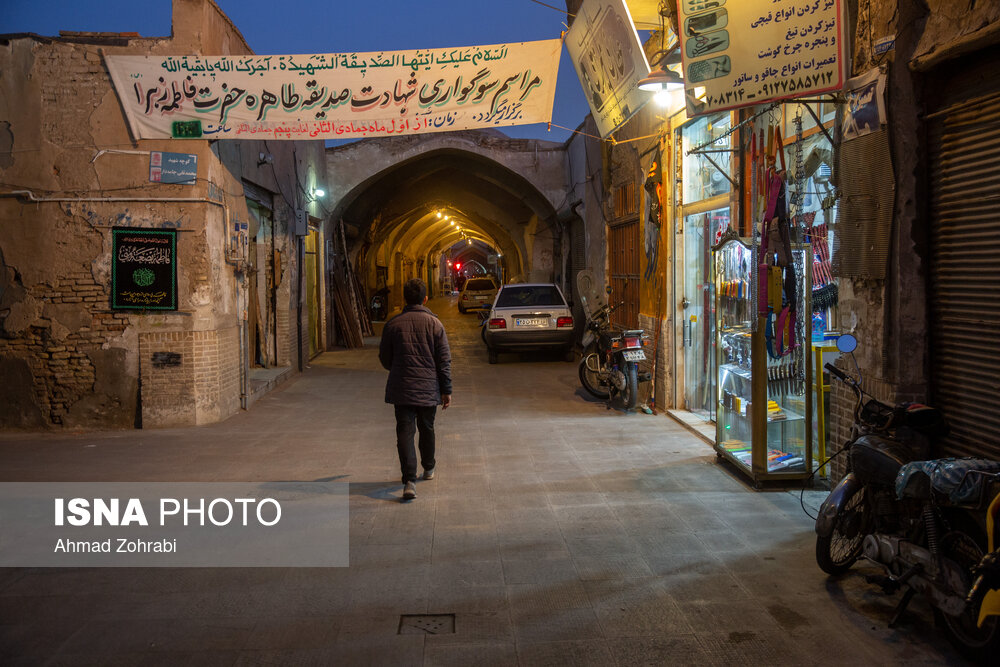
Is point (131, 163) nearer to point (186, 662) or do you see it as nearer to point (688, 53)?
point (688, 53)

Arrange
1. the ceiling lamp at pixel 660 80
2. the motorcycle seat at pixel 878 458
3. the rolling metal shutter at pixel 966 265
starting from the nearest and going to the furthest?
the motorcycle seat at pixel 878 458, the rolling metal shutter at pixel 966 265, the ceiling lamp at pixel 660 80

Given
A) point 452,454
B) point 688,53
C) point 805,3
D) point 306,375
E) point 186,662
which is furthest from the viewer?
point 306,375

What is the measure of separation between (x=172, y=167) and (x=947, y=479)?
26.7 ft

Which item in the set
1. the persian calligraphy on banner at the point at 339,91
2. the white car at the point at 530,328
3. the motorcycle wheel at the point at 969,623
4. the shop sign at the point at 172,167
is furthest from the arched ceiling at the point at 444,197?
the motorcycle wheel at the point at 969,623

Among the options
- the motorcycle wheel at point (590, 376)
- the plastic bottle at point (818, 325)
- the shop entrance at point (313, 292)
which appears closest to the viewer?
the plastic bottle at point (818, 325)

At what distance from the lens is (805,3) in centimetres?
529

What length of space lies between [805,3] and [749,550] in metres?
3.50

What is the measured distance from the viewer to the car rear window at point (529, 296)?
15.6 metres

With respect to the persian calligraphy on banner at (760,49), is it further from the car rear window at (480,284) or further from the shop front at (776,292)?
the car rear window at (480,284)

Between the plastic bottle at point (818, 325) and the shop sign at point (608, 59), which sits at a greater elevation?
the shop sign at point (608, 59)

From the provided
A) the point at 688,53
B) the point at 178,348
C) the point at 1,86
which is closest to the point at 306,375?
the point at 178,348

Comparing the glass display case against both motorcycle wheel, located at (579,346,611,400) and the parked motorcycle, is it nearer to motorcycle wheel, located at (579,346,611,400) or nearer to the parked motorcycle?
motorcycle wheel, located at (579,346,611,400)

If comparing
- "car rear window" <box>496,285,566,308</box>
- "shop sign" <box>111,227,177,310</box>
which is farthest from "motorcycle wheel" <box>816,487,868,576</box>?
"car rear window" <box>496,285,566,308</box>

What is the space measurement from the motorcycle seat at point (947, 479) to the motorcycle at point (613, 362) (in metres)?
6.10
